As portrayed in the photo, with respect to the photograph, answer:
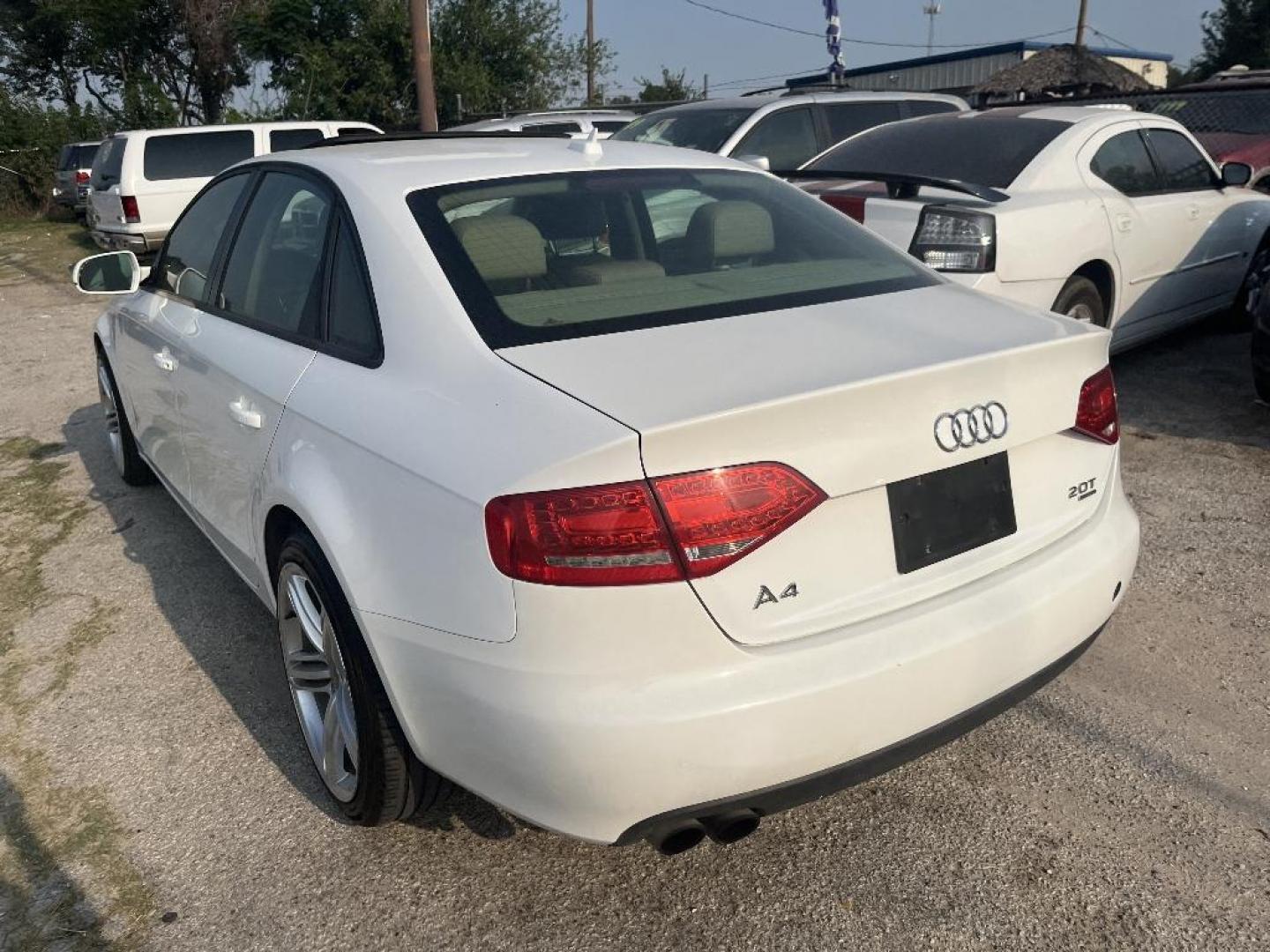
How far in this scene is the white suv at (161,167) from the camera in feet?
43.8

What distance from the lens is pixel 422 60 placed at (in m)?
13.4

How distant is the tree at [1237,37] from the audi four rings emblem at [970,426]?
44.3 metres

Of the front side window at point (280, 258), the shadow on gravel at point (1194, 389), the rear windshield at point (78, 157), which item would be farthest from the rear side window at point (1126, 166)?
the rear windshield at point (78, 157)

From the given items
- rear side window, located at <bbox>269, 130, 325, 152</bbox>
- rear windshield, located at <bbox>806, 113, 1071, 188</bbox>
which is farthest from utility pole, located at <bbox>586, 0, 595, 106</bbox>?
rear windshield, located at <bbox>806, 113, 1071, 188</bbox>

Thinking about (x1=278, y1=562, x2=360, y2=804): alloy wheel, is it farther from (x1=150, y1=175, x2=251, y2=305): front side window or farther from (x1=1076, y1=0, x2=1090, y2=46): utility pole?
(x1=1076, y1=0, x2=1090, y2=46): utility pole

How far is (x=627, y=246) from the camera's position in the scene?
2.90 meters

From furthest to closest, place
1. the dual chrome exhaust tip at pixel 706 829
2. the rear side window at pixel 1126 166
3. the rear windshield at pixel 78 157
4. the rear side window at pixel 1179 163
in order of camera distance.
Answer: the rear windshield at pixel 78 157 → the rear side window at pixel 1179 163 → the rear side window at pixel 1126 166 → the dual chrome exhaust tip at pixel 706 829

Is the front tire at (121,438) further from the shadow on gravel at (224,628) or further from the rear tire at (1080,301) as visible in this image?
the rear tire at (1080,301)

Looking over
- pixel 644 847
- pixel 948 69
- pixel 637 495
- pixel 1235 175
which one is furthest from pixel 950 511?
pixel 948 69

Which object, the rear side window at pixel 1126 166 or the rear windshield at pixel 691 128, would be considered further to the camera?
the rear windshield at pixel 691 128

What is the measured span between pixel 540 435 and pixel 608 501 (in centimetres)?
19

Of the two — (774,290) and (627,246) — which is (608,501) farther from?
(627,246)

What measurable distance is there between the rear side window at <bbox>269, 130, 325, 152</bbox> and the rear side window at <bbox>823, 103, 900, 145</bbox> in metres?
8.12

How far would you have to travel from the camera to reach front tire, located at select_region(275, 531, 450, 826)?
7.84ft
